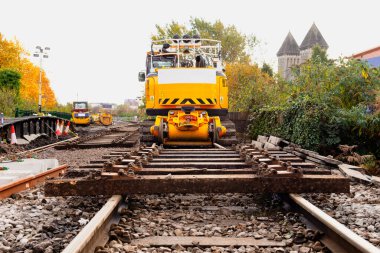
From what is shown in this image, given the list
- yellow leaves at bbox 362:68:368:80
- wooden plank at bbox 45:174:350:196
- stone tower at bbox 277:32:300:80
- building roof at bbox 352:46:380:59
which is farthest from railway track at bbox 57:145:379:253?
stone tower at bbox 277:32:300:80

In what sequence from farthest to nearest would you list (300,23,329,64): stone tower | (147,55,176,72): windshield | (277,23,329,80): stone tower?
(277,23,329,80): stone tower → (300,23,329,64): stone tower → (147,55,176,72): windshield

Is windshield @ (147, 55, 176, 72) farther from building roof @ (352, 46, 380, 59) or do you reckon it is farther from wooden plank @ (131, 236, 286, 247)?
building roof @ (352, 46, 380, 59)

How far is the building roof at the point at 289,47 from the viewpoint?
118312mm

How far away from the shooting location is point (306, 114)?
11.3 metres

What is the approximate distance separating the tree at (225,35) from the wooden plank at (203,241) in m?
44.0

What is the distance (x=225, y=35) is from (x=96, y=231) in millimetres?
52766

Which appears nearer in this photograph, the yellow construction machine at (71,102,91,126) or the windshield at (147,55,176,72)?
the windshield at (147,55,176,72)

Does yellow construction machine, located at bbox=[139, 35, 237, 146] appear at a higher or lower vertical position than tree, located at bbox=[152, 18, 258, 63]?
lower

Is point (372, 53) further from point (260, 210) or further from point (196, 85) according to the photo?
point (260, 210)

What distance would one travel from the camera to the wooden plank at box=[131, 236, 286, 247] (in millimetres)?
3445

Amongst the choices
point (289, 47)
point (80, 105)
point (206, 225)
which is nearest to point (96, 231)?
point (206, 225)

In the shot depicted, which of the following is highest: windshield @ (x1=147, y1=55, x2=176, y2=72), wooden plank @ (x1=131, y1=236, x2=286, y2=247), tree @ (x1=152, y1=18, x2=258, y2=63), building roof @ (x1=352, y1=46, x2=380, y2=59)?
tree @ (x1=152, y1=18, x2=258, y2=63)

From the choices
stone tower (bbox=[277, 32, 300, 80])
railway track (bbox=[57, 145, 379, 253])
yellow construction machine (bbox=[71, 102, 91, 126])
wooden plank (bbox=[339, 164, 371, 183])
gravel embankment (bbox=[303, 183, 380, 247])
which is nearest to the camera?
railway track (bbox=[57, 145, 379, 253])

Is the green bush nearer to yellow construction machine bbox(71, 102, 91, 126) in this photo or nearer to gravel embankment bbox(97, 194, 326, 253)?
gravel embankment bbox(97, 194, 326, 253)
